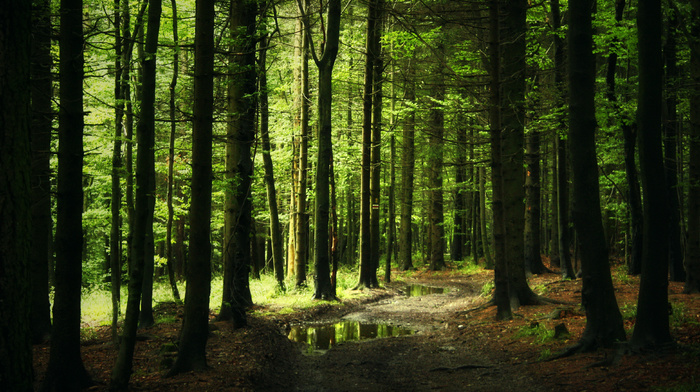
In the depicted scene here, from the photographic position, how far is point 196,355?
7.22 metres

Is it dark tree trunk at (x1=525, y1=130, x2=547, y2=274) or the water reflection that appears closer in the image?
the water reflection

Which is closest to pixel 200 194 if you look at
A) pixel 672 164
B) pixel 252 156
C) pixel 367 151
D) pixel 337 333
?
pixel 252 156

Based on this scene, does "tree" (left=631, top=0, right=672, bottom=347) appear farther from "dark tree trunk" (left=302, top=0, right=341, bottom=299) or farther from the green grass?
"dark tree trunk" (left=302, top=0, right=341, bottom=299)

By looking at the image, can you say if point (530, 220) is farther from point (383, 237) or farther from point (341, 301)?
point (383, 237)

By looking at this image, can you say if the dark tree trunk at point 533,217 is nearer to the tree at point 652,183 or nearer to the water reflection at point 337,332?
the water reflection at point 337,332

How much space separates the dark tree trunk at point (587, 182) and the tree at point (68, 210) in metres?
7.54

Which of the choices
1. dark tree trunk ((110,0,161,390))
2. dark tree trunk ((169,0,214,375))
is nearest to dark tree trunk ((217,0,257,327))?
dark tree trunk ((169,0,214,375))

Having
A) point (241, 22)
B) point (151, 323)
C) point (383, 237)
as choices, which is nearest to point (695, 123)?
point (241, 22)

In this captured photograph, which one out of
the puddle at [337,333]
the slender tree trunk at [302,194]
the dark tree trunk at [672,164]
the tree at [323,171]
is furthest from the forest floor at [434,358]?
the slender tree trunk at [302,194]

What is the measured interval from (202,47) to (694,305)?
→ 10.4 m

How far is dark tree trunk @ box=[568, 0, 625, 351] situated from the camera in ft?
24.8

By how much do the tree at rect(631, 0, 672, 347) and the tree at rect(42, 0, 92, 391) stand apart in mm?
8023

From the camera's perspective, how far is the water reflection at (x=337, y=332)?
35.1ft

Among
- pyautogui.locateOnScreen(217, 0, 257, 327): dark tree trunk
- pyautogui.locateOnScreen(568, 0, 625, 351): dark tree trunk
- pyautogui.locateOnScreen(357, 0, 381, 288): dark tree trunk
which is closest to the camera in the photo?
pyautogui.locateOnScreen(568, 0, 625, 351): dark tree trunk
